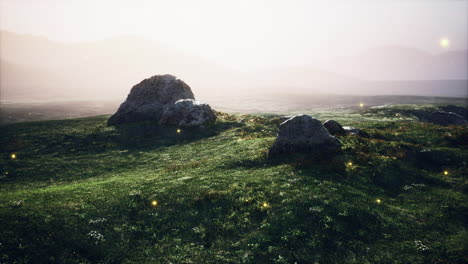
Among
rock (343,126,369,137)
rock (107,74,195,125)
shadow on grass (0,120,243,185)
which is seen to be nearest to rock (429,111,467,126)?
rock (343,126,369,137)

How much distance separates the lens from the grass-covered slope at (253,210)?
46.0 ft

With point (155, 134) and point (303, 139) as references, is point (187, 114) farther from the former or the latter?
point (303, 139)

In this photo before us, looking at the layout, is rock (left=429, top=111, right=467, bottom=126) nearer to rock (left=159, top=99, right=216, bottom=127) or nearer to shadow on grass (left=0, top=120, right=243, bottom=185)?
shadow on grass (left=0, top=120, right=243, bottom=185)

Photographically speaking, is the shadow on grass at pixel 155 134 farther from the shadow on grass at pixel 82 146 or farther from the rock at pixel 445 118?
the rock at pixel 445 118

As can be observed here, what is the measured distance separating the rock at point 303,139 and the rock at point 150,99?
112 ft

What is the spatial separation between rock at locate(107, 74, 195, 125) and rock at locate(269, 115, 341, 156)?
112ft

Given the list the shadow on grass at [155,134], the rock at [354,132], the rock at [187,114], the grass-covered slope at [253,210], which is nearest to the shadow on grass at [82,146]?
the shadow on grass at [155,134]

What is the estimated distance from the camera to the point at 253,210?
17.5 meters

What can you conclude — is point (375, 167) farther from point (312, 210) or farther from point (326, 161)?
point (312, 210)

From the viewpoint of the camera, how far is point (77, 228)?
15711 millimetres

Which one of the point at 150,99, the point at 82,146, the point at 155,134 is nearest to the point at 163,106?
the point at 150,99

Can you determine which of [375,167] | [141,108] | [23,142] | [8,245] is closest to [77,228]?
[8,245]

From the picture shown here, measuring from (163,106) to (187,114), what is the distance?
9.23 metres

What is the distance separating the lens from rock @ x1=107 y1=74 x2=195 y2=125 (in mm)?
54688
